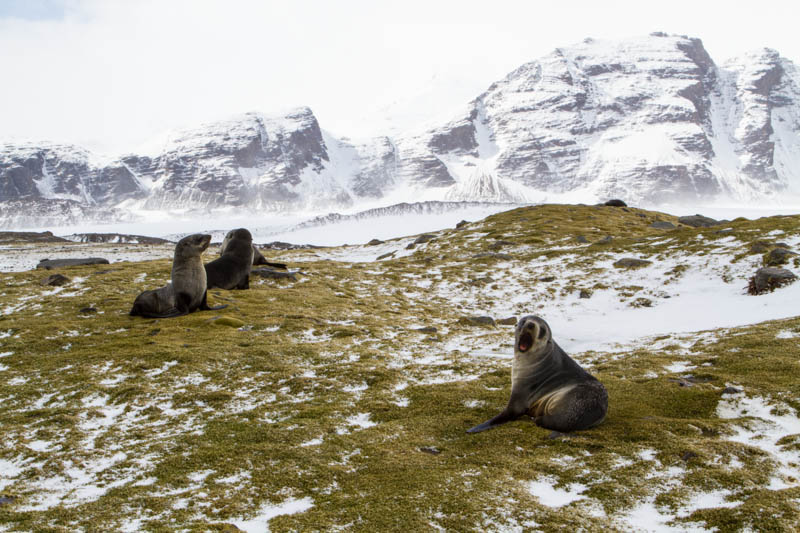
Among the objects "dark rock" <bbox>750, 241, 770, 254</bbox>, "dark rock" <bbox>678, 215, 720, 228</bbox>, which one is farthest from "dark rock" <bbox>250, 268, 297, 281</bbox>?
"dark rock" <bbox>678, 215, 720, 228</bbox>

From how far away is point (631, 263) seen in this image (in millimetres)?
27062

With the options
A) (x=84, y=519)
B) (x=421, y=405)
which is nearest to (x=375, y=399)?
(x=421, y=405)

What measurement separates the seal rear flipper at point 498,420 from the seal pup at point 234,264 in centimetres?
1594

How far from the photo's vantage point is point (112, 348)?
14289 mm

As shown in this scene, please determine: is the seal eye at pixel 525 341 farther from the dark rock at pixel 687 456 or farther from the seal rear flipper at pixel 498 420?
the dark rock at pixel 687 456

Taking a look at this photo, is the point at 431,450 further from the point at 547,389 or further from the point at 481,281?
the point at 481,281

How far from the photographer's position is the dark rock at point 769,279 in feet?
64.5

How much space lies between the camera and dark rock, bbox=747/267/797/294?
19.7m

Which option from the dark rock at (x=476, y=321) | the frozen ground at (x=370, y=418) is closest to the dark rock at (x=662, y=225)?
the frozen ground at (x=370, y=418)

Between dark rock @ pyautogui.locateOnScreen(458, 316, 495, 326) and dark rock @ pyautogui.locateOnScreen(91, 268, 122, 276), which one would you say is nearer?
dark rock @ pyautogui.locateOnScreen(458, 316, 495, 326)

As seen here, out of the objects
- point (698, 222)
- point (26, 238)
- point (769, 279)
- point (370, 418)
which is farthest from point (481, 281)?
point (26, 238)

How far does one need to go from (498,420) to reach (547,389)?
1058mm

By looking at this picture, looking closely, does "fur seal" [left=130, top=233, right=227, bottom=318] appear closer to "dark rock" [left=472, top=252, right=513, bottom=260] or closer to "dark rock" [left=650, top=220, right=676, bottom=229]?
"dark rock" [left=472, top=252, right=513, bottom=260]

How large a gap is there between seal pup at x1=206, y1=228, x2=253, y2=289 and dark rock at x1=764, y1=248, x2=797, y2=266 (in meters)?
22.9
